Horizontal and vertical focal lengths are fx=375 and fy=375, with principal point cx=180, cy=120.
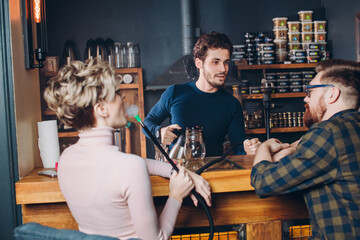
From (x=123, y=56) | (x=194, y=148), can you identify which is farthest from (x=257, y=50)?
(x=194, y=148)

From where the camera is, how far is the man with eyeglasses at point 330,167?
1.28m

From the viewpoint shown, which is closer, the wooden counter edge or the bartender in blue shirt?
the wooden counter edge

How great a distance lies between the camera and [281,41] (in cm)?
455

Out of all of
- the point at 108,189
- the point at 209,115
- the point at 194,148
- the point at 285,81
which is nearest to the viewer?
the point at 108,189

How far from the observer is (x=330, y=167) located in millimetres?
1292

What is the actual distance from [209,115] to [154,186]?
1160mm

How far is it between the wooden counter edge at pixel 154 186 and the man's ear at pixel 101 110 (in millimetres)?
423

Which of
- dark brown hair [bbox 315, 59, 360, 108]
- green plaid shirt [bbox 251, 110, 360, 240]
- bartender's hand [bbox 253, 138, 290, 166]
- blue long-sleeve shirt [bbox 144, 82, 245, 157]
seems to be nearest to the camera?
green plaid shirt [bbox 251, 110, 360, 240]

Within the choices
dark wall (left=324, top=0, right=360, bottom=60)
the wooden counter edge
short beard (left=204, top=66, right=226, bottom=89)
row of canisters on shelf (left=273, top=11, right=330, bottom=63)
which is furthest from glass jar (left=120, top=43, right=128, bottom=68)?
the wooden counter edge

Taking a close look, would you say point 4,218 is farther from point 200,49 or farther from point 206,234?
point 200,49

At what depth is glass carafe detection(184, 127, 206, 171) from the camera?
5.55 ft

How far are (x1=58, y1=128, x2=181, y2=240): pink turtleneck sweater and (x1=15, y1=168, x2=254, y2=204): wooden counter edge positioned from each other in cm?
30

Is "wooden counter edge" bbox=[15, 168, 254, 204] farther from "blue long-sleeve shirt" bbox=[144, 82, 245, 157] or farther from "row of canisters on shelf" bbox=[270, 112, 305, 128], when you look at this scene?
"row of canisters on shelf" bbox=[270, 112, 305, 128]

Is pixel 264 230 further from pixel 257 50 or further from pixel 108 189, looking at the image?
pixel 257 50
